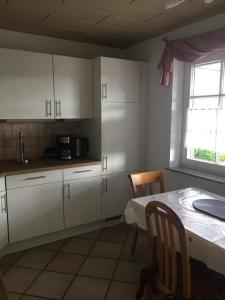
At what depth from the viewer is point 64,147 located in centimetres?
294

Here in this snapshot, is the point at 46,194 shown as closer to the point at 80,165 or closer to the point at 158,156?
the point at 80,165

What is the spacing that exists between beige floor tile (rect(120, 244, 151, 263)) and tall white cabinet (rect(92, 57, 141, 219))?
1.87ft

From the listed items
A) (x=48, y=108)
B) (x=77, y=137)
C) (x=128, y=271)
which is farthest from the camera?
(x=77, y=137)

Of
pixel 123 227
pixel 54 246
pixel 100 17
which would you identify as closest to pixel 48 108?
pixel 100 17

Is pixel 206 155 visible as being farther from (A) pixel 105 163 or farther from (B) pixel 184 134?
(A) pixel 105 163

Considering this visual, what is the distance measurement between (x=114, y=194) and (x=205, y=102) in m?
1.46

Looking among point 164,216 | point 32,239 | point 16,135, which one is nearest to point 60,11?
point 16,135

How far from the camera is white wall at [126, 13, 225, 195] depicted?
2.74 meters

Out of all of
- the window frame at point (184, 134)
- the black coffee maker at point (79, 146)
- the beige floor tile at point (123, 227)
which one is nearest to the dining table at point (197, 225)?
the window frame at point (184, 134)

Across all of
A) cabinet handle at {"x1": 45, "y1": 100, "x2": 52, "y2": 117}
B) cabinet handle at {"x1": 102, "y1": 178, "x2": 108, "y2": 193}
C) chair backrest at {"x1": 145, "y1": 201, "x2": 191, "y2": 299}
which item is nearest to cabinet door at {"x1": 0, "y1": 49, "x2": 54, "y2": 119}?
cabinet handle at {"x1": 45, "y1": 100, "x2": 52, "y2": 117}

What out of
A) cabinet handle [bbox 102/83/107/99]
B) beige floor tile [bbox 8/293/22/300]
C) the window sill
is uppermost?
cabinet handle [bbox 102/83/107/99]

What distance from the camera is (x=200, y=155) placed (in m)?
2.70

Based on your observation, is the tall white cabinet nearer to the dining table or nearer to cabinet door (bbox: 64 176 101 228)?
cabinet door (bbox: 64 176 101 228)

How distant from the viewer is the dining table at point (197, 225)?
4.38ft
